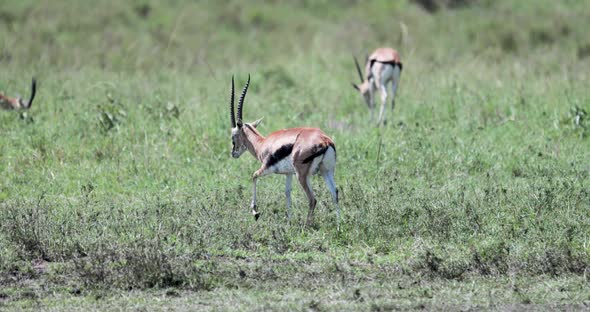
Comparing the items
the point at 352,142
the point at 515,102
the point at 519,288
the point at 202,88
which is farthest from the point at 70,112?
the point at 519,288

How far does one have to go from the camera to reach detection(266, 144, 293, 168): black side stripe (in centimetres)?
708

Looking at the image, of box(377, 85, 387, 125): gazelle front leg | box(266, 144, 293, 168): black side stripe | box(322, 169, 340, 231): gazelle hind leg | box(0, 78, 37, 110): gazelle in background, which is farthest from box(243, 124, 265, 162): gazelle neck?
box(0, 78, 37, 110): gazelle in background

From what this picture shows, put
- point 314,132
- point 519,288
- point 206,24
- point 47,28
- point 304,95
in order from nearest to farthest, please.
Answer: point 519,288, point 314,132, point 304,95, point 47,28, point 206,24

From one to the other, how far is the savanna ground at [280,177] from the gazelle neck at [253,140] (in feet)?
1.41

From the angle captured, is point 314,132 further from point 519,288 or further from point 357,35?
point 357,35

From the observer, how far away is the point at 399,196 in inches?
299

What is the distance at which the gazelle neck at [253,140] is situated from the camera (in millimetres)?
7658

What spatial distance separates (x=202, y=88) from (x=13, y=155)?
3815 millimetres

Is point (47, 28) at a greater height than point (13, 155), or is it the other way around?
point (47, 28)

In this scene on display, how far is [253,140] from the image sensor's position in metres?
7.74

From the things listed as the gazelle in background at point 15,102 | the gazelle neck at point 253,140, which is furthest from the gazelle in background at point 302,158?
the gazelle in background at point 15,102

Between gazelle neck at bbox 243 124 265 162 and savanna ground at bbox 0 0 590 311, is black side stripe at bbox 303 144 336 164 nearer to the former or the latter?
savanna ground at bbox 0 0 590 311

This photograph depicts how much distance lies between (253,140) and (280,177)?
1009 millimetres

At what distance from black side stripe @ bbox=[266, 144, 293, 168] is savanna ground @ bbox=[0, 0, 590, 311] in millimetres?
453
